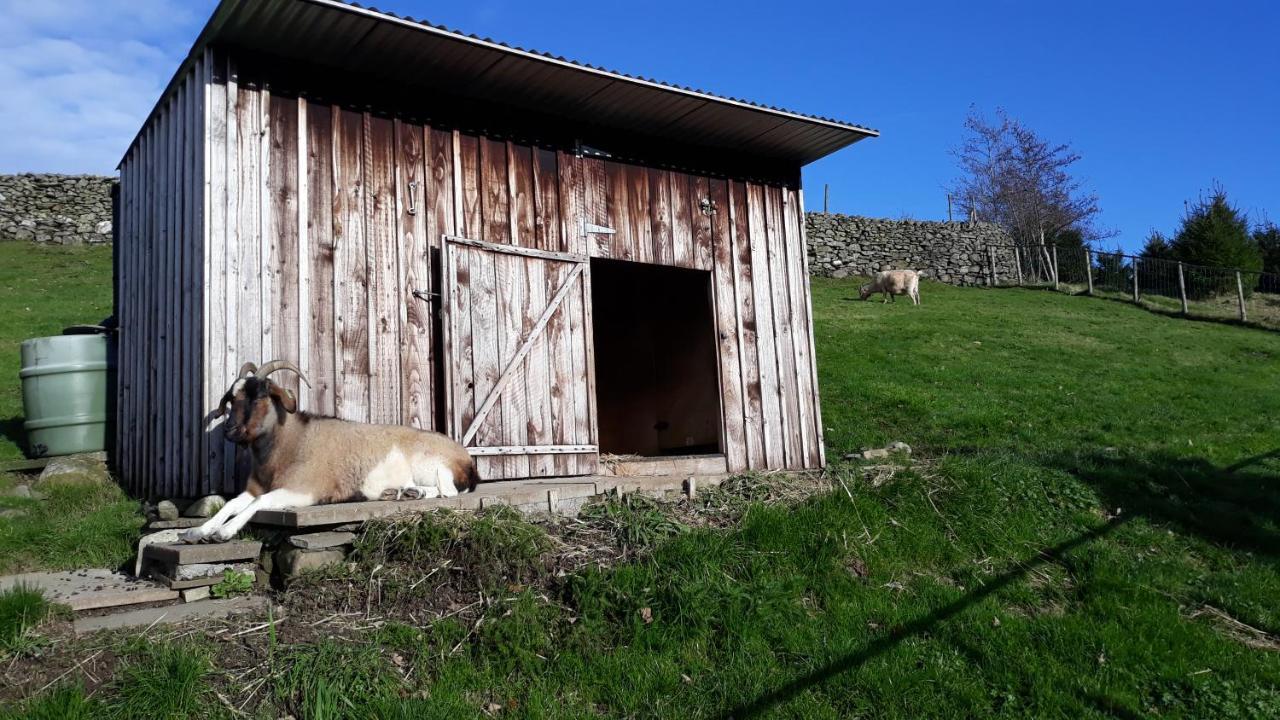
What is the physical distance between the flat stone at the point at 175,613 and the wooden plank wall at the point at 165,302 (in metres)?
1.93

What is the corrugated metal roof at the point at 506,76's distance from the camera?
6.96 meters

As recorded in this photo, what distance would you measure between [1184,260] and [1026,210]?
31.2 ft

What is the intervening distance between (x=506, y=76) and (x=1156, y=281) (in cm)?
2684

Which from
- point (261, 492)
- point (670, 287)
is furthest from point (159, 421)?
point (670, 287)

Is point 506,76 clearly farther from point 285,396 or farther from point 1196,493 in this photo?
point 1196,493

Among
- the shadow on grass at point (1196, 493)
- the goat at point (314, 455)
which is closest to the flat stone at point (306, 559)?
the goat at point (314, 455)

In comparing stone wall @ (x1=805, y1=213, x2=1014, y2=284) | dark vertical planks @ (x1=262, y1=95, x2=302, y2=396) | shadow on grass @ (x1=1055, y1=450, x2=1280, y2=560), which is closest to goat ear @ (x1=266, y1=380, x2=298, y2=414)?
dark vertical planks @ (x1=262, y1=95, x2=302, y2=396)

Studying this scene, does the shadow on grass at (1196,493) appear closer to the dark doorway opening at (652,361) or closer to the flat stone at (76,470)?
the dark doorway opening at (652,361)

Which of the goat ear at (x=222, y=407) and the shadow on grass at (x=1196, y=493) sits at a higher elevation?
the goat ear at (x=222, y=407)

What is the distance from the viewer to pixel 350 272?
7594 millimetres

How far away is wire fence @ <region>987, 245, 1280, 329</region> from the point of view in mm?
26312

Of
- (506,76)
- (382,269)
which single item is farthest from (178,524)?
(506,76)

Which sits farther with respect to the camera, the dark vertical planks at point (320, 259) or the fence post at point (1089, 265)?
the fence post at point (1089, 265)

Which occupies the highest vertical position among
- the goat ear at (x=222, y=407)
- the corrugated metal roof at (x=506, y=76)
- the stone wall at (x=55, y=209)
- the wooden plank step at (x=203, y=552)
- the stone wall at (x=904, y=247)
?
the stone wall at (x=55, y=209)
